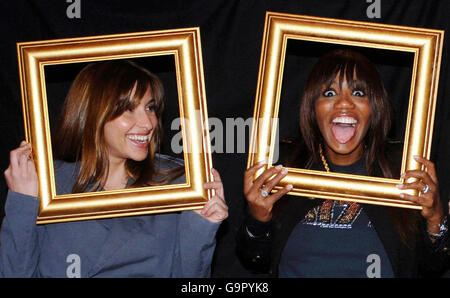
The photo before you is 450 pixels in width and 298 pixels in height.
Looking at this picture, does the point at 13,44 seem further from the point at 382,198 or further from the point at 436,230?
the point at 436,230

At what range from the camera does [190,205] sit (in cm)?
173

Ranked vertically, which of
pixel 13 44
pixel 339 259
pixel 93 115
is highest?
pixel 13 44

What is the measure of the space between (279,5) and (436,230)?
42.2 inches

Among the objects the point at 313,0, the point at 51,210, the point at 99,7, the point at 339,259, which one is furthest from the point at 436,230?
the point at 99,7

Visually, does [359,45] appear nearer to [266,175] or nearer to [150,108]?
[266,175]

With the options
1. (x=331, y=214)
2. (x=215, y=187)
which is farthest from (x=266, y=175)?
(x=331, y=214)

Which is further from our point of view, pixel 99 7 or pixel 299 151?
pixel 99 7

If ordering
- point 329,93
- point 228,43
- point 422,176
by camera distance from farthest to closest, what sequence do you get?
point 228,43 → point 329,93 → point 422,176

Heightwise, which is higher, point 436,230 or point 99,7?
point 99,7

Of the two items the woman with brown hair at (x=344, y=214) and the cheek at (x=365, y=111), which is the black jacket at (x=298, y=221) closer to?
the woman with brown hair at (x=344, y=214)

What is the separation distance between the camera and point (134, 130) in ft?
5.70

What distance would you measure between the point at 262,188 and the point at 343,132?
320 mm

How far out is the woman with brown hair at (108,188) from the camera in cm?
172

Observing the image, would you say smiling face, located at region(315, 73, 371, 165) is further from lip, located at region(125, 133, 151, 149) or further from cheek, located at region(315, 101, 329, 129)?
lip, located at region(125, 133, 151, 149)
